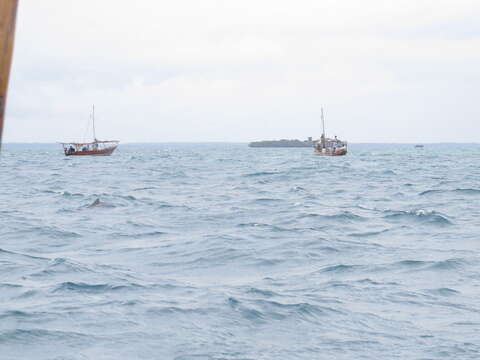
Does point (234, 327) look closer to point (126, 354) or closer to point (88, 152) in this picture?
point (126, 354)

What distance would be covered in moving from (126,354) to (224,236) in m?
10.5

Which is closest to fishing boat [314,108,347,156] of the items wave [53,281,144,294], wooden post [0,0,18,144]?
wave [53,281,144,294]

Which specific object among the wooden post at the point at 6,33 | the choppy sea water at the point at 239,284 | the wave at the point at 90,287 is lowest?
the choppy sea water at the point at 239,284

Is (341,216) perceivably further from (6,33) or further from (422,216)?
(6,33)

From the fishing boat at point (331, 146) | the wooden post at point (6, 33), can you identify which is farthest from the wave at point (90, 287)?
the fishing boat at point (331, 146)

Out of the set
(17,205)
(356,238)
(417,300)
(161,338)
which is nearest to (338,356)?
(161,338)

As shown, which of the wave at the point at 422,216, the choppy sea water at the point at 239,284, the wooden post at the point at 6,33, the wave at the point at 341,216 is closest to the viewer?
the wooden post at the point at 6,33

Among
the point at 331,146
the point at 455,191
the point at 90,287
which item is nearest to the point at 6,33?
the point at 90,287

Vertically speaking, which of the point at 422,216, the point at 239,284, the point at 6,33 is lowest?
the point at 239,284

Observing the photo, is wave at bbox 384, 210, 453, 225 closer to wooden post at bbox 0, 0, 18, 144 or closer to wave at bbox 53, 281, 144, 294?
wave at bbox 53, 281, 144, 294

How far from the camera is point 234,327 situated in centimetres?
991

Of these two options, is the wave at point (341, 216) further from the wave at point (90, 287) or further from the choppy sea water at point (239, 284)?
the wave at point (90, 287)

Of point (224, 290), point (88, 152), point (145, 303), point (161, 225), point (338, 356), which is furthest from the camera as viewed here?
point (88, 152)

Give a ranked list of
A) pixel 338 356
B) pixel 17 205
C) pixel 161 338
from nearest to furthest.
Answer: pixel 338 356 → pixel 161 338 → pixel 17 205
